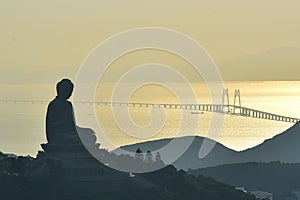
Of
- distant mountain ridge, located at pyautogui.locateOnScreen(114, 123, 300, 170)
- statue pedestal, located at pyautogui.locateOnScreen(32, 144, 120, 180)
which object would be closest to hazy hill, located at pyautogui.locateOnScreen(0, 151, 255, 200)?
statue pedestal, located at pyautogui.locateOnScreen(32, 144, 120, 180)

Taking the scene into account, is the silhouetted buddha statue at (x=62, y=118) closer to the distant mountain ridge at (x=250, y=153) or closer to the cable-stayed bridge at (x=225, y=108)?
the distant mountain ridge at (x=250, y=153)

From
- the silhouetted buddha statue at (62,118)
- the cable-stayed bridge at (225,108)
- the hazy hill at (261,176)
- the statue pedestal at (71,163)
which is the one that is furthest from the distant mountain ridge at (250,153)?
the cable-stayed bridge at (225,108)

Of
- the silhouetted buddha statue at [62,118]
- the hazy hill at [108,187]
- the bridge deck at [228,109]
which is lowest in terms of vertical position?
the hazy hill at [108,187]

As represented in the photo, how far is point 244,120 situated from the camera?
161500mm

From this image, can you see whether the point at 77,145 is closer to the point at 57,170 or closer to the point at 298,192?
the point at 57,170

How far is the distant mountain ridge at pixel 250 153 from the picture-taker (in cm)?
6531

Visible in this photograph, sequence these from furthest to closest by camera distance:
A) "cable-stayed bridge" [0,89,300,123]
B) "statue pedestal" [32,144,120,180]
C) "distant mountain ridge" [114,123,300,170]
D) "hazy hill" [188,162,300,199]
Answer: "cable-stayed bridge" [0,89,300,123], "distant mountain ridge" [114,123,300,170], "hazy hill" [188,162,300,199], "statue pedestal" [32,144,120,180]

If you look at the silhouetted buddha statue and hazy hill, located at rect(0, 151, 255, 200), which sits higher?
the silhouetted buddha statue

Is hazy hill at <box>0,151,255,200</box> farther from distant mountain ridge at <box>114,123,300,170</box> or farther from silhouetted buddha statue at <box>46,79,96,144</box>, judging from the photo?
distant mountain ridge at <box>114,123,300,170</box>

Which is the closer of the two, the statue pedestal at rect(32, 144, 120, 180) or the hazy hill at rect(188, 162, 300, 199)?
the statue pedestal at rect(32, 144, 120, 180)

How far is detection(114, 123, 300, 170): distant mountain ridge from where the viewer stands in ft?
214

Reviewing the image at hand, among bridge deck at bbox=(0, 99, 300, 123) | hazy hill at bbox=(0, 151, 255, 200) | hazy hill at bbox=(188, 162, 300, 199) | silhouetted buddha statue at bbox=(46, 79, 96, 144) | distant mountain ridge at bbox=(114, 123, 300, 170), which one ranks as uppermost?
bridge deck at bbox=(0, 99, 300, 123)

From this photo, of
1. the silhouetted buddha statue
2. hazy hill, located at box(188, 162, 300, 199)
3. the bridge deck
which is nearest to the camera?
the silhouetted buddha statue

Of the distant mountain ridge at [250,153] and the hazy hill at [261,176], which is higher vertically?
the distant mountain ridge at [250,153]
